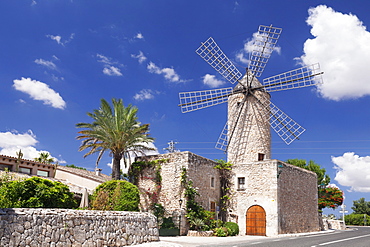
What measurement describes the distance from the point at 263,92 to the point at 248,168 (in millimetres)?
7777

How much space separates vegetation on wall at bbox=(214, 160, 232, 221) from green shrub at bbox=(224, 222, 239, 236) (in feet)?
5.54

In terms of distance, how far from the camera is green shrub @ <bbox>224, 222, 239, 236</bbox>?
21.9m

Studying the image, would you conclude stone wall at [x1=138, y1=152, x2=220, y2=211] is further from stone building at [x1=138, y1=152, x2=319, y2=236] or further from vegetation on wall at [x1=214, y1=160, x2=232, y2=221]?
vegetation on wall at [x1=214, y1=160, x2=232, y2=221]

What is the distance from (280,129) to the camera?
28875 mm

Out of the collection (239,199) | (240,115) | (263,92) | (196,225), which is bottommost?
(196,225)

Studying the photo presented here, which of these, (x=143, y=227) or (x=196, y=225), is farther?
(x=196, y=225)

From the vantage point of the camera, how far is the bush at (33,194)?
40.7 feet

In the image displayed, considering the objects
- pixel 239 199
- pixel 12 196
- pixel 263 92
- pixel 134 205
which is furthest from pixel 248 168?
pixel 12 196

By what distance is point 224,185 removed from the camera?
81.5 feet

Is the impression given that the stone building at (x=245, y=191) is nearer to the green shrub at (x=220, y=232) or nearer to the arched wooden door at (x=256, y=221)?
the arched wooden door at (x=256, y=221)

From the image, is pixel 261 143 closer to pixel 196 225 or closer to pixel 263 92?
pixel 263 92

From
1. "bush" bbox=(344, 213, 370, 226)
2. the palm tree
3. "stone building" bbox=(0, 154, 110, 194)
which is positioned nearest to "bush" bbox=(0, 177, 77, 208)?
the palm tree

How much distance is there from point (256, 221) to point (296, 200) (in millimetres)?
4123

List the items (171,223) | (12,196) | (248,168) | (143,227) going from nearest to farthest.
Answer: (12,196), (143,227), (171,223), (248,168)
